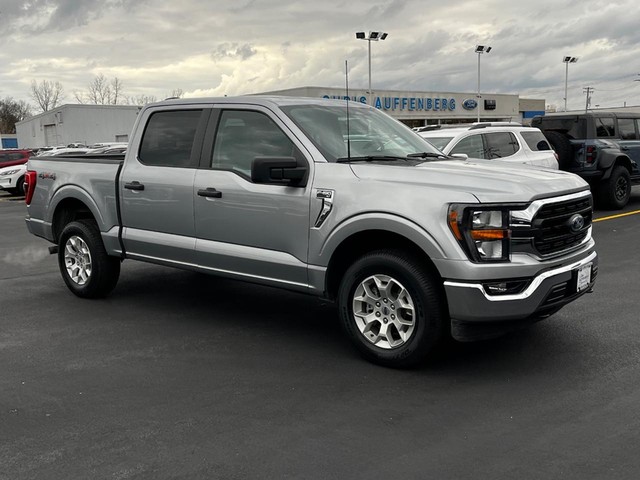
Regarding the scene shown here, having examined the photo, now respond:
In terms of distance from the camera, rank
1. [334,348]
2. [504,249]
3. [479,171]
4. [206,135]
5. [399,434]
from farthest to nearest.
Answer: [206,135], [334,348], [479,171], [504,249], [399,434]

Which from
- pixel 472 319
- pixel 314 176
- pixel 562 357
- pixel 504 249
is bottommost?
pixel 562 357

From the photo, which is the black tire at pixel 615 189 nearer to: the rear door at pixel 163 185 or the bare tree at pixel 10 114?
the rear door at pixel 163 185

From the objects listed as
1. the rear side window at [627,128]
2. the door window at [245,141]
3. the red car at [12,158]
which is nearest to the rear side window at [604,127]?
the rear side window at [627,128]

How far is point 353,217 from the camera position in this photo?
473cm

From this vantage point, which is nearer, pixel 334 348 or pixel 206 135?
pixel 334 348

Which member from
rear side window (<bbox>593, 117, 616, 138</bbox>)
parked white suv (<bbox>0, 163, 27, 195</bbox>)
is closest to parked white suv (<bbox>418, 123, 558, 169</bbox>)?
rear side window (<bbox>593, 117, 616, 138</bbox>)

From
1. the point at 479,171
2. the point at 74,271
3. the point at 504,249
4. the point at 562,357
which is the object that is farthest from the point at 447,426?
the point at 74,271

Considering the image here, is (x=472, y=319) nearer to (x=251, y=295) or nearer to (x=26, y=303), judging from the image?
(x=251, y=295)

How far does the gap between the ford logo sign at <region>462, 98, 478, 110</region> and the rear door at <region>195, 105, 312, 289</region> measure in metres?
53.6

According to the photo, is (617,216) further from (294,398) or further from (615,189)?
(294,398)

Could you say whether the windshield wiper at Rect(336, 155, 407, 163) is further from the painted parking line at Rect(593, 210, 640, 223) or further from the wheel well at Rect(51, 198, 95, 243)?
the painted parking line at Rect(593, 210, 640, 223)

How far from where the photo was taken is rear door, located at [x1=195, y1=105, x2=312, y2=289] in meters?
5.08

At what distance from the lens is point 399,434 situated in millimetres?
3666

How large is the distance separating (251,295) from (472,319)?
128 inches
